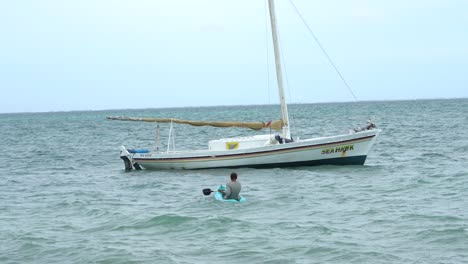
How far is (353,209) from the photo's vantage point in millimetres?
17484

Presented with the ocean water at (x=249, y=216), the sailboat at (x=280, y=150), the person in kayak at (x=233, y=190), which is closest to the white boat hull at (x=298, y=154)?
the sailboat at (x=280, y=150)

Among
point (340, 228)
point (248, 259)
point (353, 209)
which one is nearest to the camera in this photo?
point (248, 259)

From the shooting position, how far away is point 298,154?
25.7 metres

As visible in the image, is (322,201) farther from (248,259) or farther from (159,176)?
(159,176)

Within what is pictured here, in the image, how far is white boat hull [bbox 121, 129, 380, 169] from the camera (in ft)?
83.5

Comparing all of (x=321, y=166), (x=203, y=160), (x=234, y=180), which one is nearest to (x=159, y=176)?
(x=203, y=160)

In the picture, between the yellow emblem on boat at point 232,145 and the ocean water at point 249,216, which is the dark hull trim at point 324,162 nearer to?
the ocean water at point 249,216

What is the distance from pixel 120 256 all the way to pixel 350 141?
14.0m

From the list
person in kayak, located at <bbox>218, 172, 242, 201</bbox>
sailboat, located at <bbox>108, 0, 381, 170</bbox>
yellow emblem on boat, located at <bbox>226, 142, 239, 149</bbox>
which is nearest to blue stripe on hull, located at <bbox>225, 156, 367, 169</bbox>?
sailboat, located at <bbox>108, 0, 381, 170</bbox>

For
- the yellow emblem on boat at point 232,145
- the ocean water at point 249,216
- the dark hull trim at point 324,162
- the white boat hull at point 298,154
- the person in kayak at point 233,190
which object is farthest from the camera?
the yellow emblem on boat at point 232,145

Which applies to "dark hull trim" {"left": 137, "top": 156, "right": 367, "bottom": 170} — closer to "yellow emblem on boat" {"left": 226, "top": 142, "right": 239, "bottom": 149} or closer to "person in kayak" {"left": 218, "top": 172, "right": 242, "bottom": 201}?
"yellow emblem on boat" {"left": 226, "top": 142, "right": 239, "bottom": 149}

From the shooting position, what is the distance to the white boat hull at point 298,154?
25438 mm

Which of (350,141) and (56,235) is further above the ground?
(350,141)

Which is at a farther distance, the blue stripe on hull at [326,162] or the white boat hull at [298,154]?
the blue stripe on hull at [326,162]
